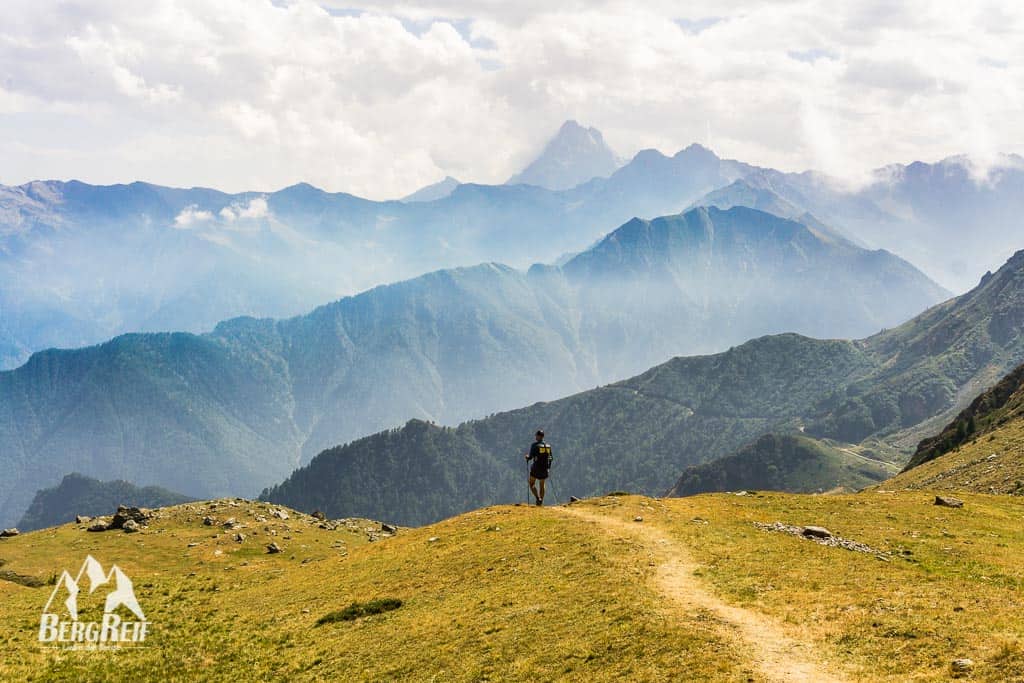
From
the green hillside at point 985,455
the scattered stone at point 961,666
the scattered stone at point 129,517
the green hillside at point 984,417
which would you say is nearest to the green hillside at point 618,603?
the scattered stone at point 961,666

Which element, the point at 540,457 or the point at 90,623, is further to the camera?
the point at 540,457

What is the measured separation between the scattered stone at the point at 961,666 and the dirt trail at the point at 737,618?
11.2ft

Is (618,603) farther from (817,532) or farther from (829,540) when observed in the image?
(817,532)

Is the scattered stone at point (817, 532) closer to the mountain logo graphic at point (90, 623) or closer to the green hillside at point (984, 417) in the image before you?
the mountain logo graphic at point (90, 623)

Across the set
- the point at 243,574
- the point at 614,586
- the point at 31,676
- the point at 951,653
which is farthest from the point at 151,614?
the point at 951,653

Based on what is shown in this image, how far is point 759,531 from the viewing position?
4519cm

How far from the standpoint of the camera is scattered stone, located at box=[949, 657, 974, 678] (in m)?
21.8

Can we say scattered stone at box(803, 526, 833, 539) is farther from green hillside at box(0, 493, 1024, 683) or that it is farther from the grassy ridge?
the grassy ridge

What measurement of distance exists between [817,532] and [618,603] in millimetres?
18346

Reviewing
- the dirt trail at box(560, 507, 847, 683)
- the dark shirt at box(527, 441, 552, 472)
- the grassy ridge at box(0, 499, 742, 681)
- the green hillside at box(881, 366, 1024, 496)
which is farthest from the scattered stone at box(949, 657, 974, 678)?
the green hillside at box(881, 366, 1024, 496)

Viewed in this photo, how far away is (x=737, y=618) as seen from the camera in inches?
1146

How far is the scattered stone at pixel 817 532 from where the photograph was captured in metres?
43.1

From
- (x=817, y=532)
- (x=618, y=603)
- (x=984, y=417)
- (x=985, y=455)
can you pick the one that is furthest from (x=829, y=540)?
(x=984, y=417)

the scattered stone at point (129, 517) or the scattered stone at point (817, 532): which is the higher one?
the scattered stone at point (129, 517)
